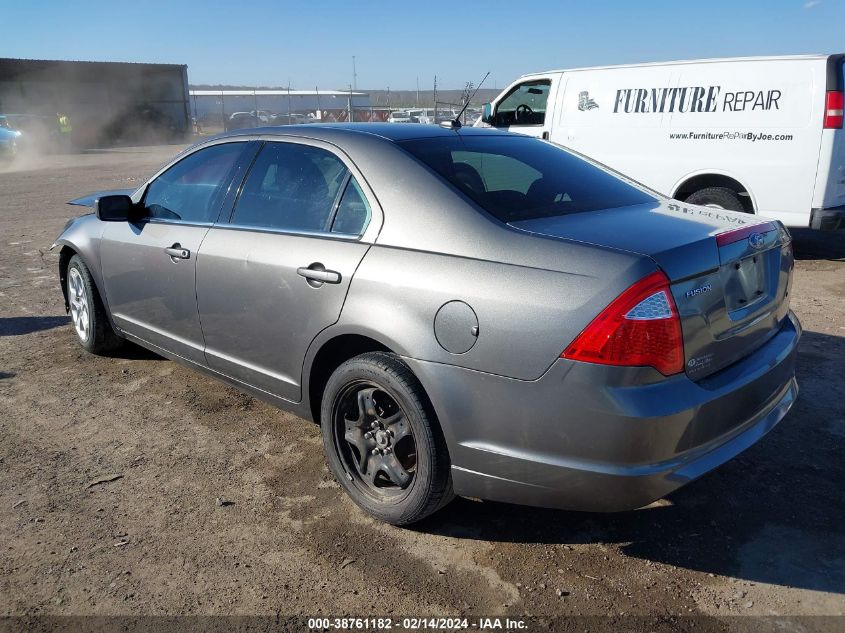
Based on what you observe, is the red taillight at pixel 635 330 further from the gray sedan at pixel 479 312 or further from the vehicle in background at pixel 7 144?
the vehicle in background at pixel 7 144

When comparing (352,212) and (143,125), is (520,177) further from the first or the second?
(143,125)

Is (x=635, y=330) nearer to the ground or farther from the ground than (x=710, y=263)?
nearer to the ground

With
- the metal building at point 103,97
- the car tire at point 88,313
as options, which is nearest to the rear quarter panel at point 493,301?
the car tire at point 88,313

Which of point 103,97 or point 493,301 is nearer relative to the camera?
point 493,301

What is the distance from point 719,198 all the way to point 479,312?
614cm

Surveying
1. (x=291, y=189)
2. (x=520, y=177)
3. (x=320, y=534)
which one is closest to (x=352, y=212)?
(x=291, y=189)

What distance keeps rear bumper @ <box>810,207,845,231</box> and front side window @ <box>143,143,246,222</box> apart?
19.2 feet

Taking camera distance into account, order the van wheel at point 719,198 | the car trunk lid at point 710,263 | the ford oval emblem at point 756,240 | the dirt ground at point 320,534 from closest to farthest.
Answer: the car trunk lid at point 710,263 < the dirt ground at point 320,534 < the ford oval emblem at point 756,240 < the van wheel at point 719,198

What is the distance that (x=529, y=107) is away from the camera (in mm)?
9648

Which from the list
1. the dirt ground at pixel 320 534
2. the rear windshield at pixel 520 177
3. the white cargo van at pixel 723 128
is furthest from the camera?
the white cargo van at pixel 723 128

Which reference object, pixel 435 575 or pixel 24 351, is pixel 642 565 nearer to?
pixel 435 575

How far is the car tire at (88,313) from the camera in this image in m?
4.89

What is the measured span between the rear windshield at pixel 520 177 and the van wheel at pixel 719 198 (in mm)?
4567

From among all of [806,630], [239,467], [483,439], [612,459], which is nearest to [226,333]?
[239,467]
